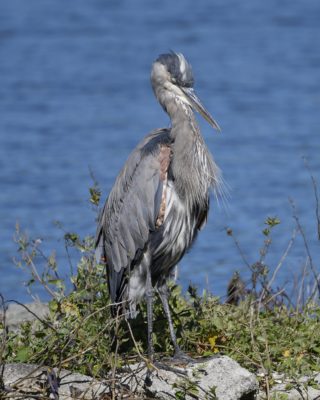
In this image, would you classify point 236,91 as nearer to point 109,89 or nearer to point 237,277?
point 109,89

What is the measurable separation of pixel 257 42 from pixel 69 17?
3711mm

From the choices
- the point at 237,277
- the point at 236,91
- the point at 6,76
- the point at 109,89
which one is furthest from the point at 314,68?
the point at 237,277

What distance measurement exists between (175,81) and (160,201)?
72 cm

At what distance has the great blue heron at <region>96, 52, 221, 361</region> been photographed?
6.38 m

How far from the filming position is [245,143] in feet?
45.6

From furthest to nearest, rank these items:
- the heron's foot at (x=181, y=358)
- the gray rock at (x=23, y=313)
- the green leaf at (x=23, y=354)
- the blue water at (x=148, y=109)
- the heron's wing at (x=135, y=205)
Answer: the blue water at (x=148, y=109) < the gray rock at (x=23, y=313) < the heron's wing at (x=135, y=205) < the heron's foot at (x=181, y=358) < the green leaf at (x=23, y=354)

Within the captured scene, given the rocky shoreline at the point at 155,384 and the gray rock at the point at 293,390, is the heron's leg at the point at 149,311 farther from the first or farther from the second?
the gray rock at the point at 293,390

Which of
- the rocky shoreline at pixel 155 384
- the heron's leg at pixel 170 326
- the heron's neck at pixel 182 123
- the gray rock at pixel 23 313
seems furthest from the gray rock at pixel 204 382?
the gray rock at pixel 23 313

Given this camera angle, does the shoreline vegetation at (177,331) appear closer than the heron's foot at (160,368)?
No

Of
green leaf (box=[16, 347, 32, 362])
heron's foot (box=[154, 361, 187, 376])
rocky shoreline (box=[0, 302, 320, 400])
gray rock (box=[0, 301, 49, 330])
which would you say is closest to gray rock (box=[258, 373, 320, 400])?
rocky shoreline (box=[0, 302, 320, 400])

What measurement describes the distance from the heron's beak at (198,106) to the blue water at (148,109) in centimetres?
207

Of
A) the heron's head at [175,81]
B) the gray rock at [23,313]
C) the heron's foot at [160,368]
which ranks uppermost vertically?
the heron's head at [175,81]

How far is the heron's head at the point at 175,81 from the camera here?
6.51 metres

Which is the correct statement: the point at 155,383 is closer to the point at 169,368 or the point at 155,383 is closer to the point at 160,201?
the point at 169,368
